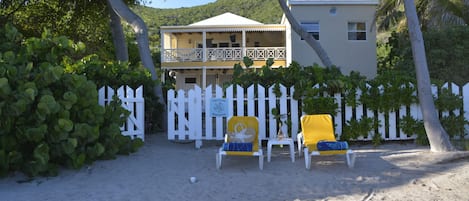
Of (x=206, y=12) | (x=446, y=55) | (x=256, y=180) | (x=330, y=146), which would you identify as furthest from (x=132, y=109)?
(x=206, y=12)

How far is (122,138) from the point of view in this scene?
269 inches

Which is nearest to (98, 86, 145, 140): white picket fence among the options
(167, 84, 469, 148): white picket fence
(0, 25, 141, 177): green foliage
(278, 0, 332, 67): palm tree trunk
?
(167, 84, 469, 148): white picket fence

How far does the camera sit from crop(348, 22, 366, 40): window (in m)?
20.0

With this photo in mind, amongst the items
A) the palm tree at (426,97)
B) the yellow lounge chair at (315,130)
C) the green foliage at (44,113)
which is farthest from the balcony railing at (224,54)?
the green foliage at (44,113)

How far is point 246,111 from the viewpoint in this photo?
796 cm

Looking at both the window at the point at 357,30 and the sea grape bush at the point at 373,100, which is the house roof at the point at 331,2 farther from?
the sea grape bush at the point at 373,100

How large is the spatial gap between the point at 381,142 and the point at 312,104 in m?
1.63

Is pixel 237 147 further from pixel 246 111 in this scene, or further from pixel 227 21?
pixel 227 21

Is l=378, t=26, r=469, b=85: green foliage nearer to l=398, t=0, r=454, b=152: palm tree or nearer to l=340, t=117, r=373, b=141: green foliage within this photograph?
l=340, t=117, r=373, b=141: green foliage

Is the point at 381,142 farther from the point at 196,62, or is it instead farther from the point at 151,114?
the point at 196,62

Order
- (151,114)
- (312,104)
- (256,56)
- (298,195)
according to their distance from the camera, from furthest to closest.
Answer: (256,56) < (151,114) < (312,104) < (298,195)

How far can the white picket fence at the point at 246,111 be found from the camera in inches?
304

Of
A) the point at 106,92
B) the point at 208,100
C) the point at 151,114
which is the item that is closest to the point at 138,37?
the point at 151,114

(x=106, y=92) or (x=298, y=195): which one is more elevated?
(x=106, y=92)
